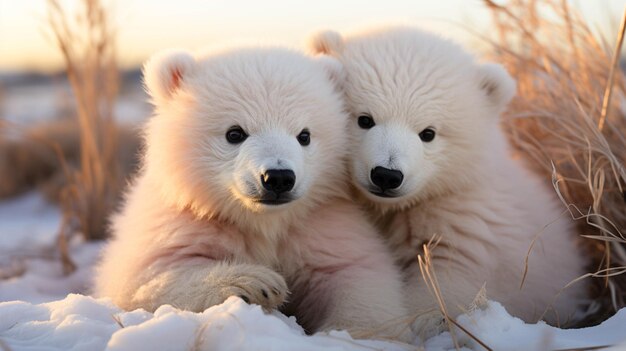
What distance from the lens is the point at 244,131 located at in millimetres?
2850

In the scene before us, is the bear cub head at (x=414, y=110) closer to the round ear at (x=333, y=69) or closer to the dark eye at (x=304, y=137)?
the round ear at (x=333, y=69)

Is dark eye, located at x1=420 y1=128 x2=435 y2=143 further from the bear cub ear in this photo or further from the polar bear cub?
the bear cub ear

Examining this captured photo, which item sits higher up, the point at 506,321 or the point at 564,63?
the point at 564,63

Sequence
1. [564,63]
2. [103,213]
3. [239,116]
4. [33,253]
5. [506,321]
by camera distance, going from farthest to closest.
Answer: [103,213], [33,253], [564,63], [239,116], [506,321]

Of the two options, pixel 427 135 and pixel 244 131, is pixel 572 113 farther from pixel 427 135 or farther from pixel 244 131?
pixel 244 131

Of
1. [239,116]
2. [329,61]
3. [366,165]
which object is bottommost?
[366,165]

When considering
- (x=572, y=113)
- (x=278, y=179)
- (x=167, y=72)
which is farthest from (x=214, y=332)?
(x=572, y=113)

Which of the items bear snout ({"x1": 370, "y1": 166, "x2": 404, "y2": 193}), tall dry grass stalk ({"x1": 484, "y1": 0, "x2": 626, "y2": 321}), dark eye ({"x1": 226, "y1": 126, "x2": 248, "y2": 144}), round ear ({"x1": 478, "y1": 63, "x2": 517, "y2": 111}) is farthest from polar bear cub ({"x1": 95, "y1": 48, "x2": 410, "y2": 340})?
tall dry grass stalk ({"x1": 484, "y1": 0, "x2": 626, "y2": 321})

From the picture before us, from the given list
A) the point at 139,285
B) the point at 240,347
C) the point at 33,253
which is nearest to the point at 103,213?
the point at 33,253

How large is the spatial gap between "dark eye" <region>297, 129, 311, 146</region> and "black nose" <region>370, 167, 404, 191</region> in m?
0.30

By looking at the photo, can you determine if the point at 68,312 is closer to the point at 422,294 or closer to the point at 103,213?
the point at 422,294

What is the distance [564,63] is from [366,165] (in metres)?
2.08

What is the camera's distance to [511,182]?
3566 mm

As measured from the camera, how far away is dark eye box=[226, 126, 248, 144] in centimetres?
286
